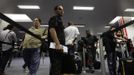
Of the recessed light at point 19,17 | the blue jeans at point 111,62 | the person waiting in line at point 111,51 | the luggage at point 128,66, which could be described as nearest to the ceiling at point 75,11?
the recessed light at point 19,17

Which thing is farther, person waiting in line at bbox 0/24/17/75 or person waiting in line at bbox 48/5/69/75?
person waiting in line at bbox 0/24/17/75

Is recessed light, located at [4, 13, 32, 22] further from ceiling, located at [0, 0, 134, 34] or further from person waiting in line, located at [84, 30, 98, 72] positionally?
person waiting in line, located at [84, 30, 98, 72]

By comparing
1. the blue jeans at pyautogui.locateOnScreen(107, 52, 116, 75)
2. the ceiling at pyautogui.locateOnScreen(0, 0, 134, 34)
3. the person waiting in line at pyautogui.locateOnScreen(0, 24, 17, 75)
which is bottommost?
the blue jeans at pyautogui.locateOnScreen(107, 52, 116, 75)

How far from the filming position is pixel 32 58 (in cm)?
363

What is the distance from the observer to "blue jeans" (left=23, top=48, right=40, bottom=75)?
3570 millimetres

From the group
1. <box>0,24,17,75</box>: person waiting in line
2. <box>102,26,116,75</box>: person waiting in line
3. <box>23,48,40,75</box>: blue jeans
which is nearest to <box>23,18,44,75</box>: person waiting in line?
<box>23,48,40,75</box>: blue jeans

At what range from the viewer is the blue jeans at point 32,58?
3.57 metres

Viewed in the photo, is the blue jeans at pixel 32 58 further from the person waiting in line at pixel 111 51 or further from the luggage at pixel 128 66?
the luggage at pixel 128 66

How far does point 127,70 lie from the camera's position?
2.51m

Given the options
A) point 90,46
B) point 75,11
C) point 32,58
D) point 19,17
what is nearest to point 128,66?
point 32,58

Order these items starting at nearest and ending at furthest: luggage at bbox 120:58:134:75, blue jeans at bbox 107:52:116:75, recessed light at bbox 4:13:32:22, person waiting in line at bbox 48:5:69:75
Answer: person waiting in line at bbox 48:5:69:75 < luggage at bbox 120:58:134:75 < blue jeans at bbox 107:52:116:75 < recessed light at bbox 4:13:32:22

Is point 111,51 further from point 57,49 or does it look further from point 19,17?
point 19,17

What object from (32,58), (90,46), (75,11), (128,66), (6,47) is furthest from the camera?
(75,11)

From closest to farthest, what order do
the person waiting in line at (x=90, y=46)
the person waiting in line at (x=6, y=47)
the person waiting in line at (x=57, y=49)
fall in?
the person waiting in line at (x=57, y=49)
the person waiting in line at (x=6, y=47)
the person waiting in line at (x=90, y=46)
